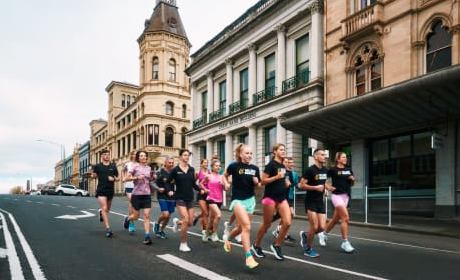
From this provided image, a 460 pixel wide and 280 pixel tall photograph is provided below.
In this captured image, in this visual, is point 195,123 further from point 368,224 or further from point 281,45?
point 368,224

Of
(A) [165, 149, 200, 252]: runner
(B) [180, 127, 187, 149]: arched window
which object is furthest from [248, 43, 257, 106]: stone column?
(B) [180, 127, 187, 149]: arched window

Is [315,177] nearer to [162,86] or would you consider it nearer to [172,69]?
[162,86]

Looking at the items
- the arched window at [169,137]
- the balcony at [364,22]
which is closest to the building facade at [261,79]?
the balcony at [364,22]

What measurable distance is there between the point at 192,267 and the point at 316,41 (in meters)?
18.5

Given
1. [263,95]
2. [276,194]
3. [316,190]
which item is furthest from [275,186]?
[263,95]

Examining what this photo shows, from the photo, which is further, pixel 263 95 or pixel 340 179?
pixel 263 95

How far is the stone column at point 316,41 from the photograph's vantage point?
2200 centimetres

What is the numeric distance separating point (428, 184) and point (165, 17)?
41.5 metres

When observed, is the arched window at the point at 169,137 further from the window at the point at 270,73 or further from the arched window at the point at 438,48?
the arched window at the point at 438,48

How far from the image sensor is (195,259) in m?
6.69

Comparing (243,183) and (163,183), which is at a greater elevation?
(243,183)

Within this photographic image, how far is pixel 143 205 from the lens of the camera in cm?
895

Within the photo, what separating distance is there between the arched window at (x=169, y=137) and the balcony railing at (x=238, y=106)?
2200 centimetres

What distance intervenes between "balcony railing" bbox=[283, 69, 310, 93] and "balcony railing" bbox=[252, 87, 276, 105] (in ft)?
4.62
